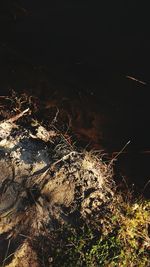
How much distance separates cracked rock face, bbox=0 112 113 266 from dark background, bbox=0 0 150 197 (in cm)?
58

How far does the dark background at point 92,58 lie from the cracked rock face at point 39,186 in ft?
1.90

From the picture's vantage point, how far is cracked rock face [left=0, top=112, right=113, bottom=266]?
11.3 ft

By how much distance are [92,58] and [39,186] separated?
180 cm

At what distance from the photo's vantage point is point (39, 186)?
3.61 m

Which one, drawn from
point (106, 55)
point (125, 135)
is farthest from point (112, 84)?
point (125, 135)

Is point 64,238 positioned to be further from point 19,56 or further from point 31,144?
point 19,56

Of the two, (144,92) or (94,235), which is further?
(144,92)

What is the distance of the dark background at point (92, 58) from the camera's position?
432 cm

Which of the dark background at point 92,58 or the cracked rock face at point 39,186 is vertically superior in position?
the dark background at point 92,58

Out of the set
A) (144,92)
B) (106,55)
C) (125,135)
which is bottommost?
(125,135)

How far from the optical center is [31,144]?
3.78m

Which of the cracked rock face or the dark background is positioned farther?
the dark background

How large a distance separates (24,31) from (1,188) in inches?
77.0

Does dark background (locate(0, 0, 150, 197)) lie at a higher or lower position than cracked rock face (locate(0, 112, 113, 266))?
higher
